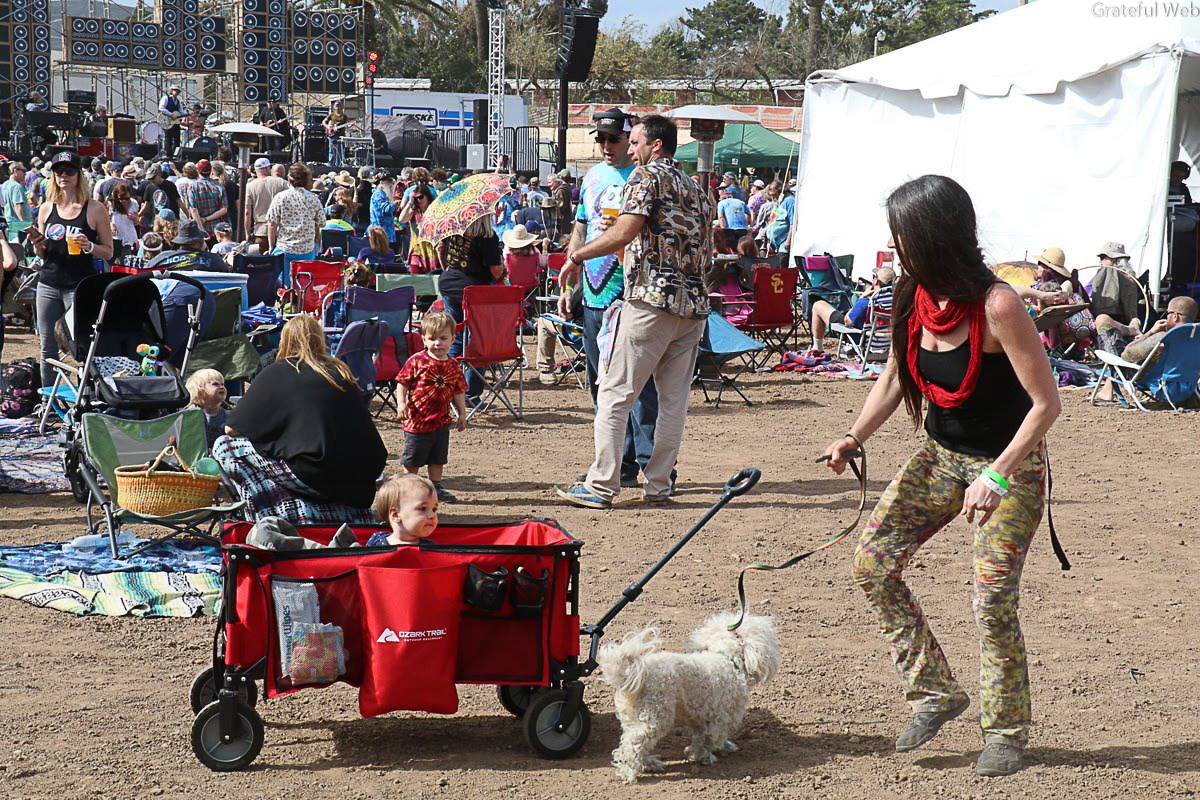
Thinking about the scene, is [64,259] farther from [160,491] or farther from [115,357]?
[160,491]

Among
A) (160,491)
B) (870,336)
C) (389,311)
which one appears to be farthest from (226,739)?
(870,336)

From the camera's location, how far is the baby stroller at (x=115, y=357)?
6.79 metres

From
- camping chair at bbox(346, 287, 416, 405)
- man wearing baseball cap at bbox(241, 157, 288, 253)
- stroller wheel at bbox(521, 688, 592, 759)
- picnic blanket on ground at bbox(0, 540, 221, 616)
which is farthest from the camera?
man wearing baseball cap at bbox(241, 157, 288, 253)

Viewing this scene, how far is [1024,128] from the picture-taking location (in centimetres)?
1484

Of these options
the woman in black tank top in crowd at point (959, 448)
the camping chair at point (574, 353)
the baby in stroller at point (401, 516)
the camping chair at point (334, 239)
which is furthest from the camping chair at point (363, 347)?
the camping chair at point (334, 239)

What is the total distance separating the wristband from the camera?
332cm

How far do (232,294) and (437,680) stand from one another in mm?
5926

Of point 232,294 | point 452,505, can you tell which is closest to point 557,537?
point 452,505

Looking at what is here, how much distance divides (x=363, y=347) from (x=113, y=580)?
330cm

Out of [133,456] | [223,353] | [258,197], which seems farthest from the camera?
[258,197]

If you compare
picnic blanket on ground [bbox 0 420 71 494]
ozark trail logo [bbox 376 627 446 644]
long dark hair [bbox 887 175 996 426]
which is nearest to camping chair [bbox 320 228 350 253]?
picnic blanket on ground [bbox 0 420 71 494]

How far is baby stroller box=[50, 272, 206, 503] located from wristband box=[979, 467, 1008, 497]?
4629mm

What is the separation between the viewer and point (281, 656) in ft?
11.8
